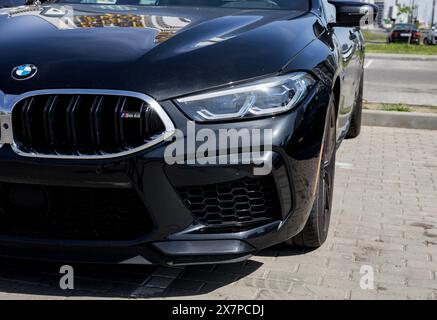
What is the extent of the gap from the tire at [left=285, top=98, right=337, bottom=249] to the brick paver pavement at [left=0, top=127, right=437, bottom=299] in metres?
0.08

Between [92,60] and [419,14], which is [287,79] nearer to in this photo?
[92,60]

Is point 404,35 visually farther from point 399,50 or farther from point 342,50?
point 342,50

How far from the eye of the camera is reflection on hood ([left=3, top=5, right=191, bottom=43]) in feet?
9.50

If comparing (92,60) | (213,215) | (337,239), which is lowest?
(337,239)

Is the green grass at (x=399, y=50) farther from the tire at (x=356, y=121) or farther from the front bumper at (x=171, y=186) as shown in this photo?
the front bumper at (x=171, y=186)

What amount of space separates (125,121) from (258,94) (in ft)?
1.80

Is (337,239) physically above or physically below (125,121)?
below

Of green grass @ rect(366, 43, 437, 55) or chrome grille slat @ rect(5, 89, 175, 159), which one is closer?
chrome grille slat @ rect(5, 89, 175, 159)

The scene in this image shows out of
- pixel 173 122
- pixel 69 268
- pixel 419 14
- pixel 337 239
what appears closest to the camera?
pixel 173 122

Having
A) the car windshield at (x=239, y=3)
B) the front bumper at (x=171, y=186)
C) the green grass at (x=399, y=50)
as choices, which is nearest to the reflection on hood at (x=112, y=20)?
the car windshield at (x=239, y=3)

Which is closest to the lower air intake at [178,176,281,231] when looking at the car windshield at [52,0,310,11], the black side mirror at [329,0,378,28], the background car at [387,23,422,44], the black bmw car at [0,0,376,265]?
the black bmw car at [0,0,376,265]

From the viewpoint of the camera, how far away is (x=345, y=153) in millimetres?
6047

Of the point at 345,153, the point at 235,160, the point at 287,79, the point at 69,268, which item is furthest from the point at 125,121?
the point at 345,153

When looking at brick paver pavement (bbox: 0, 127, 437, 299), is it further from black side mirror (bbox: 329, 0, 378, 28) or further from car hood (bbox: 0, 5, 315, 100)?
black side mirror (bbox: 329, 0, 378, 28)
